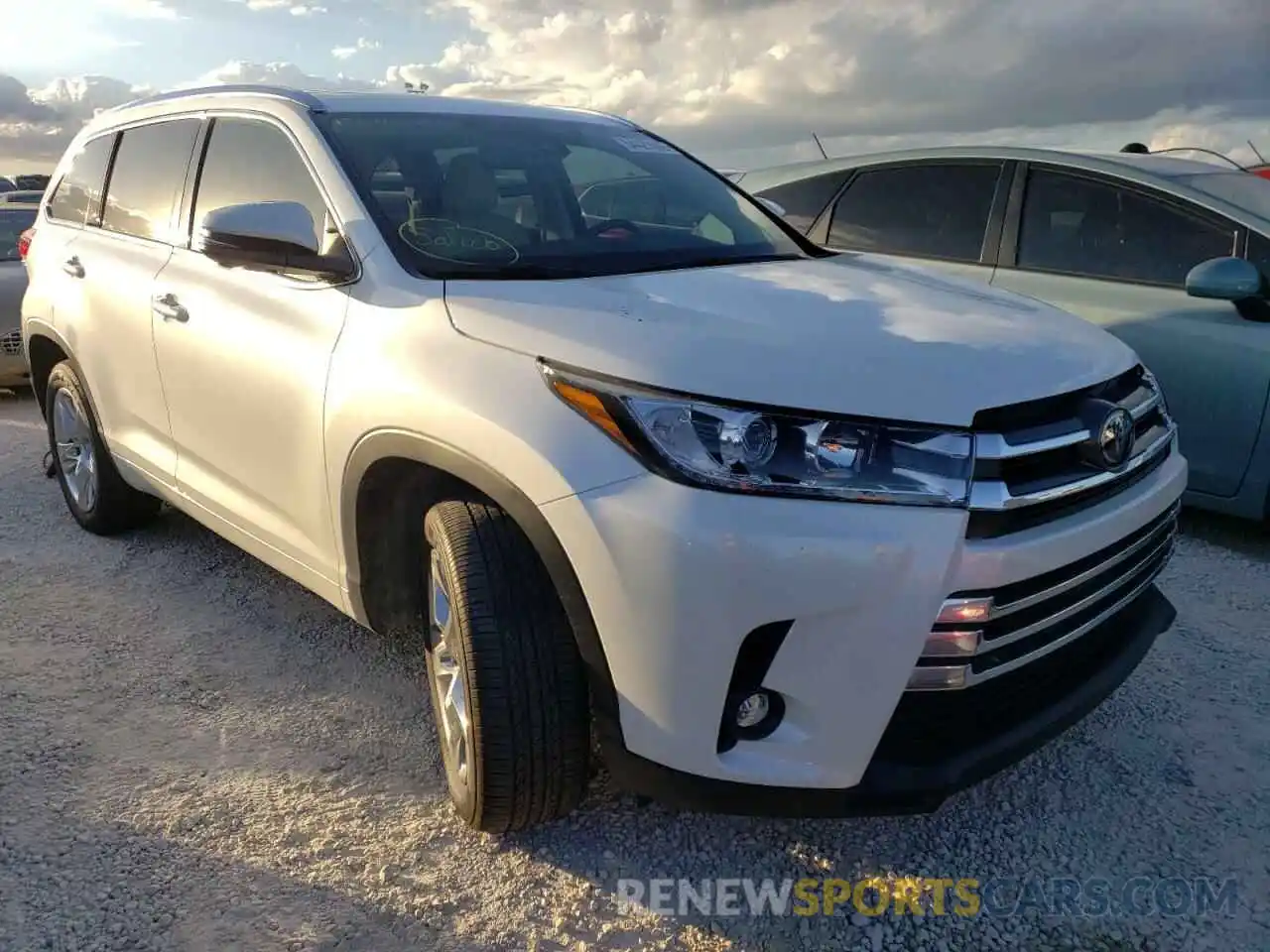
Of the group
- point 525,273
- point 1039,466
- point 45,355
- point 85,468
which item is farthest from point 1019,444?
point 45,355

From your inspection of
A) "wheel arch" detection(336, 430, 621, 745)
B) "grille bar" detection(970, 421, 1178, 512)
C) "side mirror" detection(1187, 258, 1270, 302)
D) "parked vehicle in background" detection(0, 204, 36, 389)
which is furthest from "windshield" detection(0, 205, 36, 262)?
"grille bar" detection(970, 421, 1178, 512)

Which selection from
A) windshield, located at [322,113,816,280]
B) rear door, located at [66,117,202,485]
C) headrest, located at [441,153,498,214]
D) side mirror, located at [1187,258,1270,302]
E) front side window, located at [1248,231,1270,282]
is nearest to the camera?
windshield, located at [322,113,816,280]

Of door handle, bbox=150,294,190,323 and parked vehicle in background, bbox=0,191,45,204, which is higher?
door handle, bbox=150,294,190,323

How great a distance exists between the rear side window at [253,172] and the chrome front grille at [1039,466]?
1.71m

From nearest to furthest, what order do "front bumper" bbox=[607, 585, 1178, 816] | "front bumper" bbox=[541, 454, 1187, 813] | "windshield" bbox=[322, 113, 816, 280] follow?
"front bumper" bbox=[541, 454, 1187, 813], "front bumper" bbox=[607, 585, 1178, 816], "windshield" bbox=[322, 113, 816, 280]

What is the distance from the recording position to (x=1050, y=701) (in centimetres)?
229

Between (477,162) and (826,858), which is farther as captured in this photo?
(477,162)

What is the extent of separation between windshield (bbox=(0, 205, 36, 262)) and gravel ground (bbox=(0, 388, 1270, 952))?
5.67m

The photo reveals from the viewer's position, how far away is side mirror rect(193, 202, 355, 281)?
2.59 meters

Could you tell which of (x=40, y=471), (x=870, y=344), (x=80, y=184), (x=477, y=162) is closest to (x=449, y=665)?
(x=870, y=344)

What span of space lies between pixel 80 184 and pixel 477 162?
2.26 m

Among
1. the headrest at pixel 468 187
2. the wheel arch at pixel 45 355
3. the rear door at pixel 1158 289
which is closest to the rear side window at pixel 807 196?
the rear door at pixel 1158 289

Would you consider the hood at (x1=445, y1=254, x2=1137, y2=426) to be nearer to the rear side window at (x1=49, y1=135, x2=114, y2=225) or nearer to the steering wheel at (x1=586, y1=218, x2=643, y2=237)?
the steering wheel at (x1=586, y1=218, x2=643, y2=237)

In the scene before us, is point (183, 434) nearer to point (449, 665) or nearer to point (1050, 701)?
point (449, 665)
